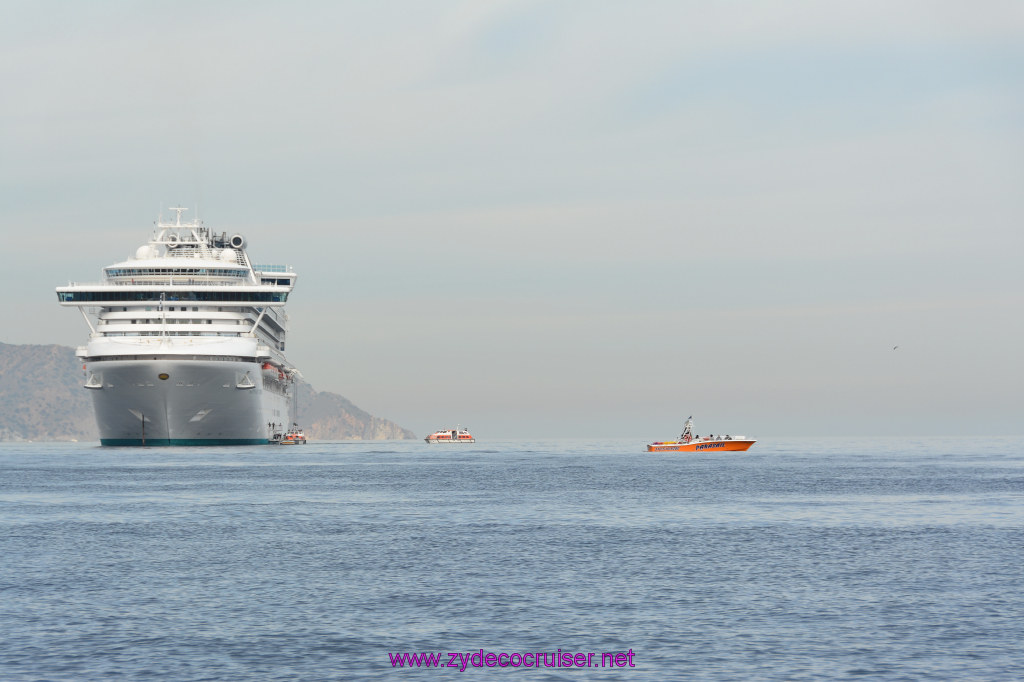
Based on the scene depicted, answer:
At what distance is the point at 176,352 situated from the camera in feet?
431

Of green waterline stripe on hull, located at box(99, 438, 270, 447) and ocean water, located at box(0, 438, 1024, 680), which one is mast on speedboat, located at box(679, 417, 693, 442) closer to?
green waterline stripe on hull, located at box(99, 438, 270, 447)

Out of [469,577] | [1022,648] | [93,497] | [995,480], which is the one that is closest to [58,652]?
Result: [469,577]

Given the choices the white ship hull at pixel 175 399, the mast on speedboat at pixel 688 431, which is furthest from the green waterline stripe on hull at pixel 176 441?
the mast on speedboat at pixel 688 431

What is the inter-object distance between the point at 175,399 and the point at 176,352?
18.4 ft

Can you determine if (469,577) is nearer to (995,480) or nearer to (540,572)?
(540,572)

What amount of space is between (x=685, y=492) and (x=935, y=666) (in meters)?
52.7

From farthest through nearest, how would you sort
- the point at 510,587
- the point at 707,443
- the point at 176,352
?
the point at 707,443 → the point at 176,352 → the point at 510,587

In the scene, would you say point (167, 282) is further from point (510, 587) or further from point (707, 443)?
point (510, 587)

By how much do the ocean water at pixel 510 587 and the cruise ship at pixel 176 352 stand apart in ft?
211

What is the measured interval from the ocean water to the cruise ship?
2537 inches

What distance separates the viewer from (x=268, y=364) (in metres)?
152

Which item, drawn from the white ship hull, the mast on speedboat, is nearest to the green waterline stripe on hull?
the white ship hull

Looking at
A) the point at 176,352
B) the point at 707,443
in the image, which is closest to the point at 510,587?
the point at 176,352

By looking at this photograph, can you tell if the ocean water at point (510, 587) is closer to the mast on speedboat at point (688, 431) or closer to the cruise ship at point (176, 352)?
the cruise ship at point (176, 352)
